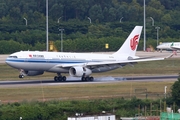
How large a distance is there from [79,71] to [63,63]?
2.11 meters

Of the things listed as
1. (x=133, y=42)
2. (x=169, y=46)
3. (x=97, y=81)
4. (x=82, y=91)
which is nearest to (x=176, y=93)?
(x=82, y=91)

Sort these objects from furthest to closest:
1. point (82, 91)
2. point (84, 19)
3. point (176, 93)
→ 1. point (84, 19)
2. point (82, 91)
3. point (176, 93)

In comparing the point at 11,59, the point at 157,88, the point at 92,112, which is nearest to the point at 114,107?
the point at 92,112

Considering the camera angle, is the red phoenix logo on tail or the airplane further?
the airplane

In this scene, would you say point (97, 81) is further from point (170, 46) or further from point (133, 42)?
point (170, 46)

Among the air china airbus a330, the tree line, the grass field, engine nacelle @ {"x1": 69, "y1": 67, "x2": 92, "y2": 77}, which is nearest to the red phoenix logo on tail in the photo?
the air china airbus a330

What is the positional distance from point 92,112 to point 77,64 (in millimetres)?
25652

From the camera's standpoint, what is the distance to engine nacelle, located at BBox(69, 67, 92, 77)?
80.7m

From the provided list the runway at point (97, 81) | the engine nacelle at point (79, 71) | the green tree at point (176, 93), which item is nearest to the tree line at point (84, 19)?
the runway at point (97, 81)

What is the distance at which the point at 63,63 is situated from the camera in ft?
268

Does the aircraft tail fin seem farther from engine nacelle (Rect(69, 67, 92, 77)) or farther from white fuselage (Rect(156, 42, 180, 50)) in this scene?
white fuselage (Rect(156, 42, 180, 50))

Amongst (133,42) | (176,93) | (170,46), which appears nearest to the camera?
(176,93)

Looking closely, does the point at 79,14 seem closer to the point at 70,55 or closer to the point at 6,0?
the point at 6,0

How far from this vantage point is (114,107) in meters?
58.7
